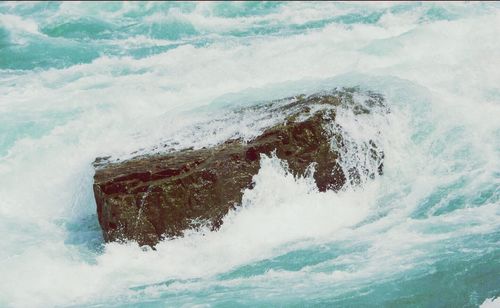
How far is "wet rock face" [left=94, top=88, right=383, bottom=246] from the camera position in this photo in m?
7.81

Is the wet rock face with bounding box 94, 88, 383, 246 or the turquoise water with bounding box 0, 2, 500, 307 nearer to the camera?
the turquoise water with bounding box 0, 2, 500, 307

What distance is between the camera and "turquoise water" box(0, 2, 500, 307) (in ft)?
22.6

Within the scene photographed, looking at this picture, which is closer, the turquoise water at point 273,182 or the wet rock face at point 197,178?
the turquoise water at point 273,182

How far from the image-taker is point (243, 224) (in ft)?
26.5

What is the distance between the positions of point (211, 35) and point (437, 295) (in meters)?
12.5

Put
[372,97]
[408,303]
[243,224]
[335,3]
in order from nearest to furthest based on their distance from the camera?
[408,303] → [243,224] → [372,97] → [335,3]

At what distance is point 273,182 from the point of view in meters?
8.29

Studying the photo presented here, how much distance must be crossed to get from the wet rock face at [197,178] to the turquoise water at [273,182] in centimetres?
18

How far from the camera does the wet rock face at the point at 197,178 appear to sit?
25.6 ft

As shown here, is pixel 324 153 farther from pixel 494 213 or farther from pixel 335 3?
pixel 335 3

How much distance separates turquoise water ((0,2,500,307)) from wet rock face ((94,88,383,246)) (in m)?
0.18

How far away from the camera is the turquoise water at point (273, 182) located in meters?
6.89

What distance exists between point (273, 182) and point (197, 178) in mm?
963

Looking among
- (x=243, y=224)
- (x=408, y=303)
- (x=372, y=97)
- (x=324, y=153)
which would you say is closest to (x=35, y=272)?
(x=243, y=224)
